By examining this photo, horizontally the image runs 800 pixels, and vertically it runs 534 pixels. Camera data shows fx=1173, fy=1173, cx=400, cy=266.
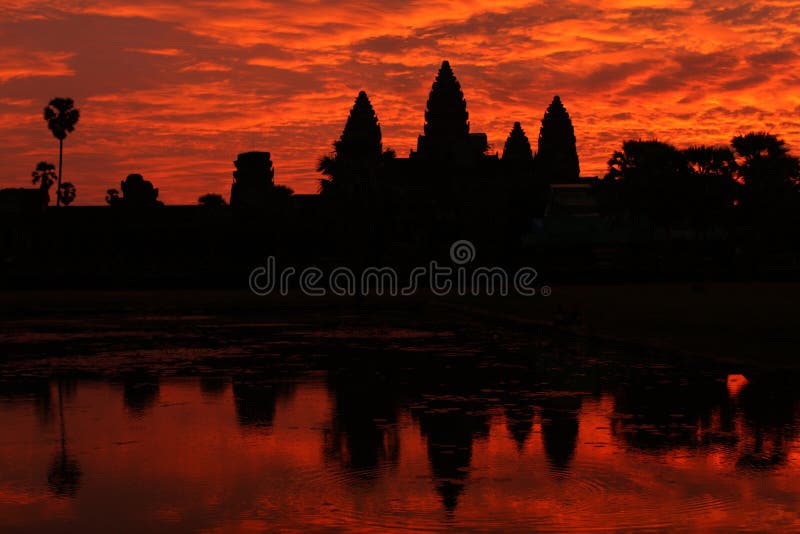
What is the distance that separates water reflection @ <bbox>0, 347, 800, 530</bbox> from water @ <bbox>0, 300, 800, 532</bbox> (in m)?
0.03

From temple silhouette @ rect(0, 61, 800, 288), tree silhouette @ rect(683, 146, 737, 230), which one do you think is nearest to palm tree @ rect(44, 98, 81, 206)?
temple silhouette @ rect(0, 61, 800, 288)

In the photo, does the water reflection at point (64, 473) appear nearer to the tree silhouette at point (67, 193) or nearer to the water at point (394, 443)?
the water at point (394, 443)

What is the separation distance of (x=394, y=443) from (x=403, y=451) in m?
0.44

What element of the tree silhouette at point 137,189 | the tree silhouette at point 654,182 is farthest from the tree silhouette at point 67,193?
the tree silhouette at point 654,182

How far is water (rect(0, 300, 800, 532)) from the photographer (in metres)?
7.59

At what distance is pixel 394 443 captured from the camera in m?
10.4

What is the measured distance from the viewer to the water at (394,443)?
7590 mm

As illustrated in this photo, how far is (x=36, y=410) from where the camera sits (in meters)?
12.8

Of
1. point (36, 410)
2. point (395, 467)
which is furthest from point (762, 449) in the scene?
point (36, 410)

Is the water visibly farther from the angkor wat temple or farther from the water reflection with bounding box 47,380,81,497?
the angkor wat temple

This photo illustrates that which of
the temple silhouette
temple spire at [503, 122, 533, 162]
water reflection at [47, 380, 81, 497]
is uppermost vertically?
temple spire at [503, 122, 533, 162]

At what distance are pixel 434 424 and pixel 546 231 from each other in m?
75.3

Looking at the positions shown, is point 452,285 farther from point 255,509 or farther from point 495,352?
point 255,509

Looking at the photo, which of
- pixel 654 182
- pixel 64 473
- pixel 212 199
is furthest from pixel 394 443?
pixel 212 199
